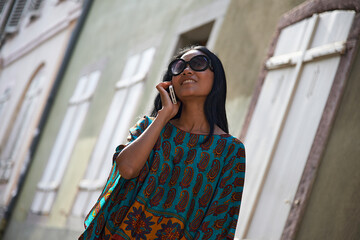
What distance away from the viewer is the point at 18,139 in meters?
14.3

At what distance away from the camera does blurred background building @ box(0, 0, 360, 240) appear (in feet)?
15.7

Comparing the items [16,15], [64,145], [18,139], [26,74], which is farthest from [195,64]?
[16,15]

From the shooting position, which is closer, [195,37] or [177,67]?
[177,67]

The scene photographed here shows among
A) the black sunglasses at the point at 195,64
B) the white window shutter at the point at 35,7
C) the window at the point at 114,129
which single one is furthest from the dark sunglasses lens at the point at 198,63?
the white window shutter at the point at 35,7

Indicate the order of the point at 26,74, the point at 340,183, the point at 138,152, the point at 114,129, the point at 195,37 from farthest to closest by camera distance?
the point at 26,74
the point at 114,129
the point at 195,37
the point at 340,183
the point at 138,152

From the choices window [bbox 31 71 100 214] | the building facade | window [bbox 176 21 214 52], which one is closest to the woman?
window [bbox 176 21 214 52]

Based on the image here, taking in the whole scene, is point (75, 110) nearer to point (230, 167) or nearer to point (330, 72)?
point (330, 72)

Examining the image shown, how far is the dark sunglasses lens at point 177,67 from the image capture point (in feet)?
11.3

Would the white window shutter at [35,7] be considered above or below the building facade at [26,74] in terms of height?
above

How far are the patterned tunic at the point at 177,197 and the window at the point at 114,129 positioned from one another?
5.52 metres

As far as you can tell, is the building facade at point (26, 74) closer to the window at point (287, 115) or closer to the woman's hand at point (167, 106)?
the window at point (287, 115)

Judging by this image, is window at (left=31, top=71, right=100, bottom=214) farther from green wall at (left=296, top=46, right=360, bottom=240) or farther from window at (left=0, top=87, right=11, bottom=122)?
green wall at (left=296, top=46, right=360, bottom=240)

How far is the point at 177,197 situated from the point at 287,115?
7.92 ft

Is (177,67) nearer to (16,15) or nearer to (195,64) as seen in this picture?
(195,64)
